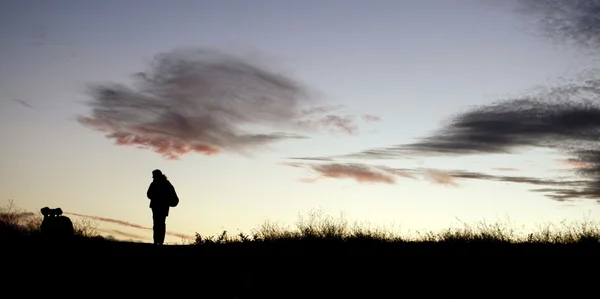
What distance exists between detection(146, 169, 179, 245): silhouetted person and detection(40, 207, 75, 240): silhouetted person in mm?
2715

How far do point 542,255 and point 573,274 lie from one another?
Result: 1.79 metres

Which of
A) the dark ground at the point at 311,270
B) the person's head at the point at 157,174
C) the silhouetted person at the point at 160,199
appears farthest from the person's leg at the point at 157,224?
the dark ground at the point at 311,270

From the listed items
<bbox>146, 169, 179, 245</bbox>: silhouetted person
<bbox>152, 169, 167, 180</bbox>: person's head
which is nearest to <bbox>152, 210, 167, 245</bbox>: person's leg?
<bbox>146, 169, 179, 245</bbox>: silhouetted person

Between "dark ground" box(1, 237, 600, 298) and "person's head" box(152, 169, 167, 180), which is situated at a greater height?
"person's head" box(152, 169, 167, 180)

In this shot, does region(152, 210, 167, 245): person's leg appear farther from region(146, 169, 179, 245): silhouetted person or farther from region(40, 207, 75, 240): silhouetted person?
region(40, 207, 75, 240): silhouetted person

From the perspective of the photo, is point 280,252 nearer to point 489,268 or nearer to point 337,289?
point 337,289

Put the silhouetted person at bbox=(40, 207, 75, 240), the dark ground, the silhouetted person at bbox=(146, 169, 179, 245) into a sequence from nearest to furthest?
the dark ground
the silhouetted person at bbox=(40, 207, 75, 240)
the silhouetted person at bbox=(146, 169, 179, 245)

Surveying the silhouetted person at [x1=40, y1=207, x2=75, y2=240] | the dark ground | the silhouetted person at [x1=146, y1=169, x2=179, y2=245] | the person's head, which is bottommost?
the dark ground

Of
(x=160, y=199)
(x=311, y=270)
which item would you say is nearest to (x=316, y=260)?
(x=311, y=270)

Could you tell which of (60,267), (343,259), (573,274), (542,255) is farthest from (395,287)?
(60,267)

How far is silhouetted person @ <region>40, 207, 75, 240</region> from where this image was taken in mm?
14391

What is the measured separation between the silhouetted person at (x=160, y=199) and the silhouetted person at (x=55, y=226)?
8.91 feet

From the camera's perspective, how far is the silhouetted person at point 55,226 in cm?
1439

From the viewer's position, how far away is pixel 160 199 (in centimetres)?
1689
